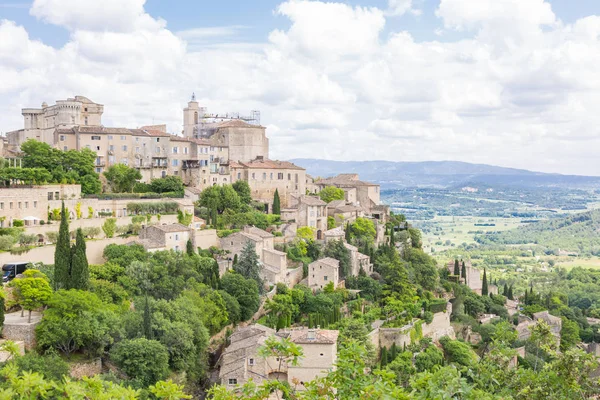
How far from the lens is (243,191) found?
61375mm

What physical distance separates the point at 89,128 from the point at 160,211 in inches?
470

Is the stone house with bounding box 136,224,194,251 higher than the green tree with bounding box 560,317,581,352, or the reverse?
the stone house with bounding box 136,224,194,251

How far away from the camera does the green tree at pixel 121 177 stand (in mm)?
54656

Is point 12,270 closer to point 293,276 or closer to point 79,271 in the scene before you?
point 79,271

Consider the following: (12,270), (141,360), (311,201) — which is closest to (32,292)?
(12,270)

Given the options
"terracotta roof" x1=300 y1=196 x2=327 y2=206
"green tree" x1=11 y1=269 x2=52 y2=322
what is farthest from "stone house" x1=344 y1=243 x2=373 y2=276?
"green tree" x1=11 y1=269 x2=52 y2=322

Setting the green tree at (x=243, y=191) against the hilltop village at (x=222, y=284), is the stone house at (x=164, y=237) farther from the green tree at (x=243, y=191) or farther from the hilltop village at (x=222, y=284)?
the green tree at (x=243, y=191)

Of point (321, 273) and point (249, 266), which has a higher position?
point (249, 266)

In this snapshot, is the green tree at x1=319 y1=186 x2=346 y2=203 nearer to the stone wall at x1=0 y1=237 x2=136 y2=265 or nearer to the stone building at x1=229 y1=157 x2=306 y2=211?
the stone building at x1=229 y1=157 x2=306 y2=211

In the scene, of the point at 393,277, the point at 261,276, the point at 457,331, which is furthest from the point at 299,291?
the point at 457,331

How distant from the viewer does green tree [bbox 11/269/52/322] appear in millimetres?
32844

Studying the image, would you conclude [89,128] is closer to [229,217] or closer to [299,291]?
[229,217]

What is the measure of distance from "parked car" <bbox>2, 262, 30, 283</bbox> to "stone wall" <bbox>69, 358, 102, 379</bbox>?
25.3 ft

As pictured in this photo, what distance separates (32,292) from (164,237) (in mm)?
13715
